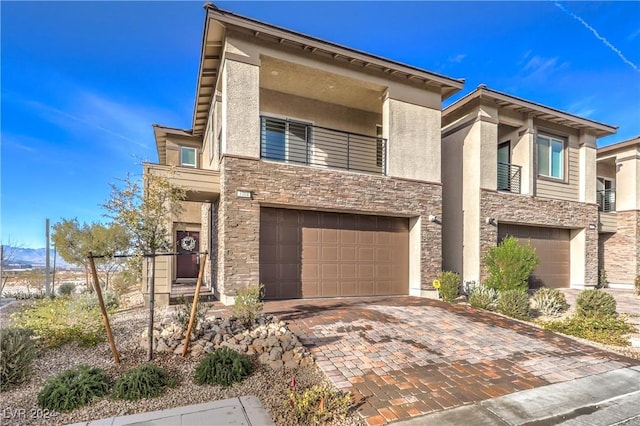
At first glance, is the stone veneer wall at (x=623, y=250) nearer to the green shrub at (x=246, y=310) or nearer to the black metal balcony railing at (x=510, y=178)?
the black metal balcony railing at (x=510, y=178)

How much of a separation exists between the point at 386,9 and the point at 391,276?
8.05m

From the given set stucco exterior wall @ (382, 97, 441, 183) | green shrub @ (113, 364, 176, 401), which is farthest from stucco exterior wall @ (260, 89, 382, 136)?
green shrub @ (113, 364, 176, 401)

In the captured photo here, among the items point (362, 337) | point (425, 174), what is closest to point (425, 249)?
point (425, 174)

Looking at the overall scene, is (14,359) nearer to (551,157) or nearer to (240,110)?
(240,110)

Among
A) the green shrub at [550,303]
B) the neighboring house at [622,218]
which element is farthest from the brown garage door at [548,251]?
the neighboring house at [622,218]

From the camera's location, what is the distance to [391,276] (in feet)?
34.8

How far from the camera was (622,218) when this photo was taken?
1631 centimetres

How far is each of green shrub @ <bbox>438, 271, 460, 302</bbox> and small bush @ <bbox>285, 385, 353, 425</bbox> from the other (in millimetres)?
7297

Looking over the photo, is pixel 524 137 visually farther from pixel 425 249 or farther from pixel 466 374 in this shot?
pixel 466 374

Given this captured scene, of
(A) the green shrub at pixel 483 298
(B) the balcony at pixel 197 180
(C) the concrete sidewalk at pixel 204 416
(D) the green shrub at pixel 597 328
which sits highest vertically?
(B) the balcony at pixel 197 180

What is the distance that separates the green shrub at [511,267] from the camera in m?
10.4

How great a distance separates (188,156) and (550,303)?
15790mm

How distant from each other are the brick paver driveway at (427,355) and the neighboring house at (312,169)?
169 centimetres

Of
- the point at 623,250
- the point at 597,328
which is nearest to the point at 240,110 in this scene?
the point at 597,328
